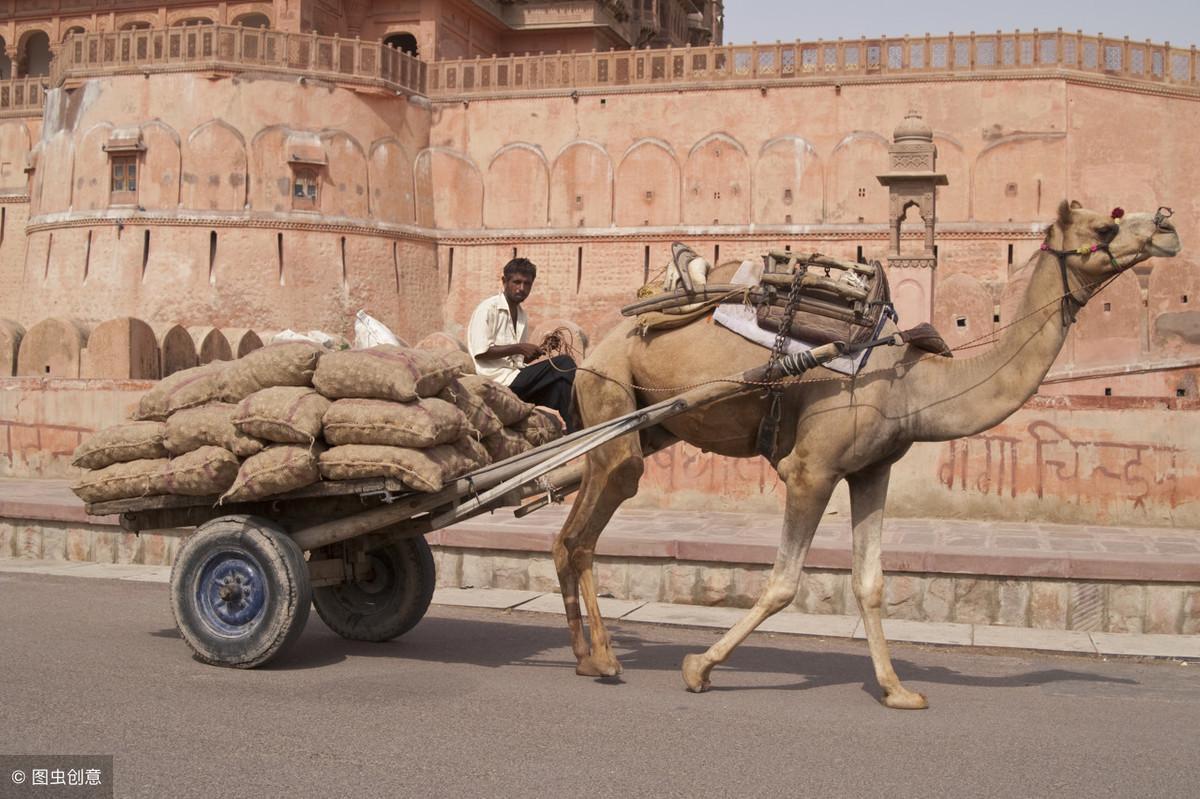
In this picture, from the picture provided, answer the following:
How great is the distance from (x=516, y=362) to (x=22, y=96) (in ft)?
132

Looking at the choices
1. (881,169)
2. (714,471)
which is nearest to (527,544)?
(714,471)

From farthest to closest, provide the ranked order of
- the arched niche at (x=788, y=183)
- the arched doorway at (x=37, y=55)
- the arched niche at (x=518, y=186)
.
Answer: the arched doorway at (x=37, y=55) → the arched niche at (x=518, y=186) → the arched niche at (x=788, y=183)

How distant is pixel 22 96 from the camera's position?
4325 centimetres

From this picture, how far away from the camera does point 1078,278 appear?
6391 mm

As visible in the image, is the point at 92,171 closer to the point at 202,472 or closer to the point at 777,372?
the point at 202,472

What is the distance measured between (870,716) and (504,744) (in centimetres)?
163

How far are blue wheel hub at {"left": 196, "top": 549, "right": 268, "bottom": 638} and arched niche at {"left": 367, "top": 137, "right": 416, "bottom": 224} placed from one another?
103ft

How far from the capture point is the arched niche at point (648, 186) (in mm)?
37188

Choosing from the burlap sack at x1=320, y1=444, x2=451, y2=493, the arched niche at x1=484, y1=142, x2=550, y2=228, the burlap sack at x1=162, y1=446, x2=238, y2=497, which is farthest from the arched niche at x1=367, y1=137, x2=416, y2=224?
the burlap sack at x1=320, y1=444, x2=451, y2=493

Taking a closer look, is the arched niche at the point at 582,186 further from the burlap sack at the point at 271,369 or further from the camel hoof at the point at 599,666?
the camel hoof at the point at 599,666

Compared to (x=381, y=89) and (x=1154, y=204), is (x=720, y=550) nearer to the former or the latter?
(x=1154, y=204)

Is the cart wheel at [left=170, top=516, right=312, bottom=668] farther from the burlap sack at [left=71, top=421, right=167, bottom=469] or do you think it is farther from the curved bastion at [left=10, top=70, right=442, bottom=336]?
the curved bastion at [left=10, top=70, right=442, bottom=336]

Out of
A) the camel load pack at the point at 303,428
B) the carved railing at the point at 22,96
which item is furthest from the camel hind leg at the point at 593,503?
the carved railing at the point at 22,96

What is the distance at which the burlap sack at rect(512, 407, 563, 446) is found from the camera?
7.68m
